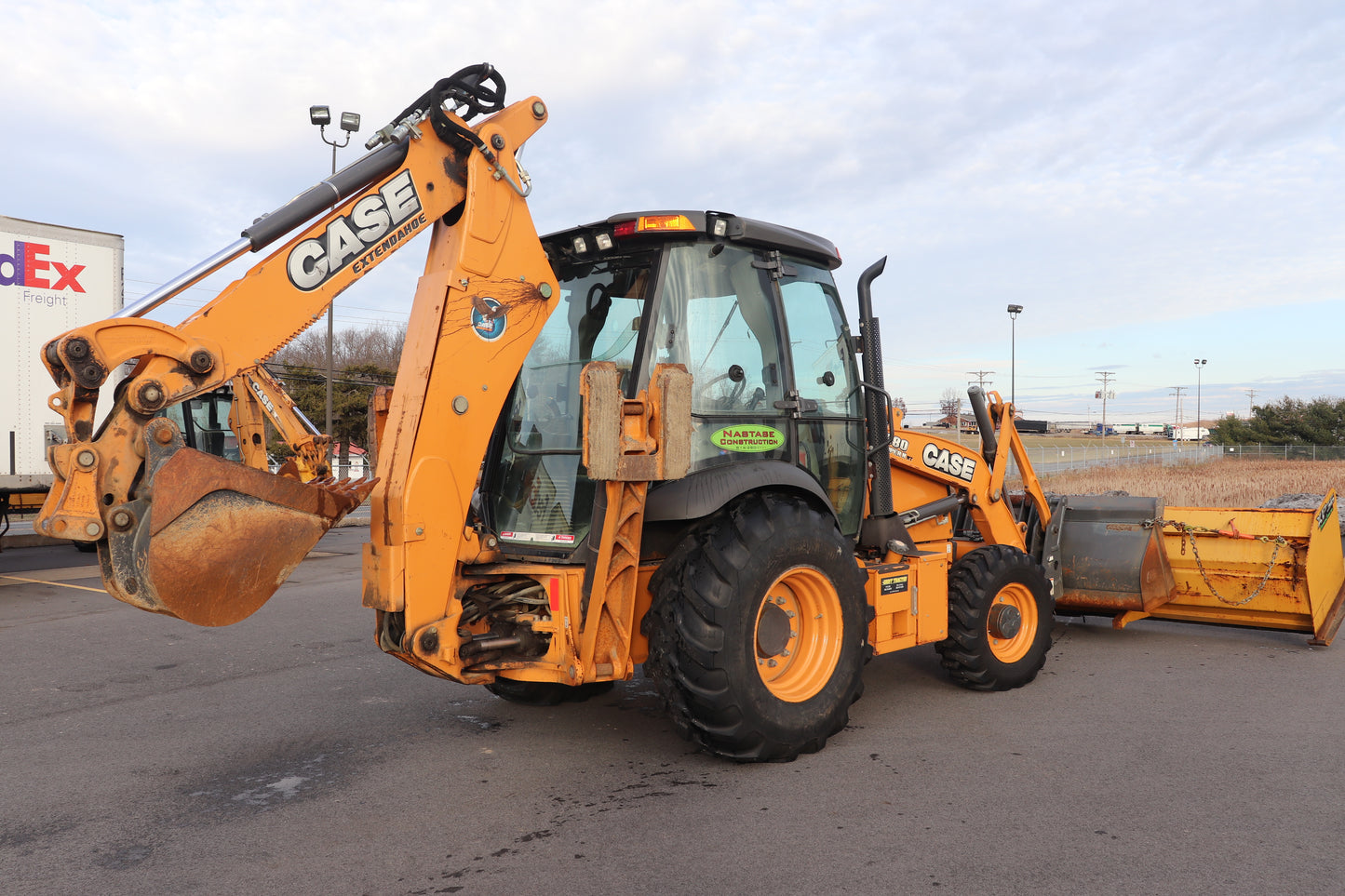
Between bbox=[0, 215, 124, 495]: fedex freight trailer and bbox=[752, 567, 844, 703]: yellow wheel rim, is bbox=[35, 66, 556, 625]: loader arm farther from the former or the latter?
bbox=[0, 215, 124, 495]: fedex freight trailer

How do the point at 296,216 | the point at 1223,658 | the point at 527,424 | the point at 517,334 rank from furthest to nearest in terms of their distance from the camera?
the point at 1223,658, the point at 527,424, the point at 517,334, the point at 296,216

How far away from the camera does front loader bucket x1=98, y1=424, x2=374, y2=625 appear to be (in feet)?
11.0

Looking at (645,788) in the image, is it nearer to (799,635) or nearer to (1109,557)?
(799,635)

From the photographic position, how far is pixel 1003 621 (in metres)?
5.79

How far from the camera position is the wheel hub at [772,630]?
444 cm

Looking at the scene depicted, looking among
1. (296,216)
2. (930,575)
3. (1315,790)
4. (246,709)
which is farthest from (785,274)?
(246,709)

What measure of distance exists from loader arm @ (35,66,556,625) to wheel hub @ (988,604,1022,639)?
338 cm

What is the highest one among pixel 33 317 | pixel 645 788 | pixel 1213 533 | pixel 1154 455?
pixel 33 317

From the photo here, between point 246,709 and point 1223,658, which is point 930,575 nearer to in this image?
point 1223,658

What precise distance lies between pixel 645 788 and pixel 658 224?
2.54 m

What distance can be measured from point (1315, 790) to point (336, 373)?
3652cm

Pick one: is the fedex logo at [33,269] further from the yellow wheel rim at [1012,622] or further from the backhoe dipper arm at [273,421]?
the yellow wheel rim at [1012,622]

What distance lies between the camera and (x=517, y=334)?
4250mm

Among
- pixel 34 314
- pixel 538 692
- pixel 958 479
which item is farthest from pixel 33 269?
pixel 958 479
